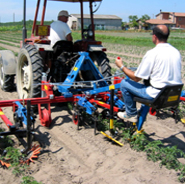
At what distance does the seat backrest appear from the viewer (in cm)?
309

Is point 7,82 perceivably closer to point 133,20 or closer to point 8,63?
point 8,63

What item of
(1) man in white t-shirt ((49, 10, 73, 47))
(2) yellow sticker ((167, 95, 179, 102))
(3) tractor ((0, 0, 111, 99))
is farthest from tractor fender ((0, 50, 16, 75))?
(2) yellow sticker ((167, 95, 179, 102))

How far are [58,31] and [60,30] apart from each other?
0.05 m

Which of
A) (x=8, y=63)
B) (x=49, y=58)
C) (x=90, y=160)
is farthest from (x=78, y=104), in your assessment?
(x=8, y=63)

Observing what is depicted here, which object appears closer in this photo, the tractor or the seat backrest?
the seat backrest

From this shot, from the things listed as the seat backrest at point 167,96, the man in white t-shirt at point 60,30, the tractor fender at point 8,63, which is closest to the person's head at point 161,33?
the seat backrest at point 167,96

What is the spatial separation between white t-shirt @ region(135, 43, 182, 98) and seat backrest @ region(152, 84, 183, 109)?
111 millimetres

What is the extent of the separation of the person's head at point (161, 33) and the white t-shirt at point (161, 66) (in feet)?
0.27

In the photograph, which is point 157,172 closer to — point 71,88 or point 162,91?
point 162,91

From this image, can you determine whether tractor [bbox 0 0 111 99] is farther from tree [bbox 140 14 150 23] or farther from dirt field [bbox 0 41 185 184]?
tree [bbox 140 14 150 23]

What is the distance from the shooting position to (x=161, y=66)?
3133 mm

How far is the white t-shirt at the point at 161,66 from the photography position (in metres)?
3.12

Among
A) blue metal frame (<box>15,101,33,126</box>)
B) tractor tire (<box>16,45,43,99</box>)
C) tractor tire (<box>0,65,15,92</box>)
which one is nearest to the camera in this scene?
blue metal frame (<box>15,101,33,126</box>)

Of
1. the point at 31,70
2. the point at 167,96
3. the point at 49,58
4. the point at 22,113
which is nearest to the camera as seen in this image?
the point at 167,96
